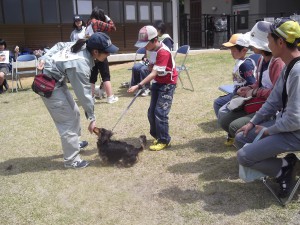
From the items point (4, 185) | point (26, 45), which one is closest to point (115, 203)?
point (4, 185)

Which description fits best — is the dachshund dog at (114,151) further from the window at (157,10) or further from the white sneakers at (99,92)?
the window at (157,10)

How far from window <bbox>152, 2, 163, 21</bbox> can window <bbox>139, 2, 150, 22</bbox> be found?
0.76 ft

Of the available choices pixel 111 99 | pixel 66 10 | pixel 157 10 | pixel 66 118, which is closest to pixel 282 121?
pixel 66 118

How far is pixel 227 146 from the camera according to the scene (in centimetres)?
432

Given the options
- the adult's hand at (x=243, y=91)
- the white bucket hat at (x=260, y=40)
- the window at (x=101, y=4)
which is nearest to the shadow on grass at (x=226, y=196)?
the adult's hand at (x=243, y=91)

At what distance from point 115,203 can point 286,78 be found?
1731 mm

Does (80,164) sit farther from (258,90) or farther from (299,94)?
(299,94)

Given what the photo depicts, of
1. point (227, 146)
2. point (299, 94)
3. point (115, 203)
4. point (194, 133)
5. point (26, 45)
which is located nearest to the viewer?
point (299, 94)

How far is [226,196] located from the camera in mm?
3135

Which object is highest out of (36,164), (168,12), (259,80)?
(168,12)

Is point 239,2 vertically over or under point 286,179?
over

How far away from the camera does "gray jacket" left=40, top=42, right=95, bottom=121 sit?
3.52 m

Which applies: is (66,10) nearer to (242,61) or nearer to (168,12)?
(168,12)

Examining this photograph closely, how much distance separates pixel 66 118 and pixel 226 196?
5.87 ft
